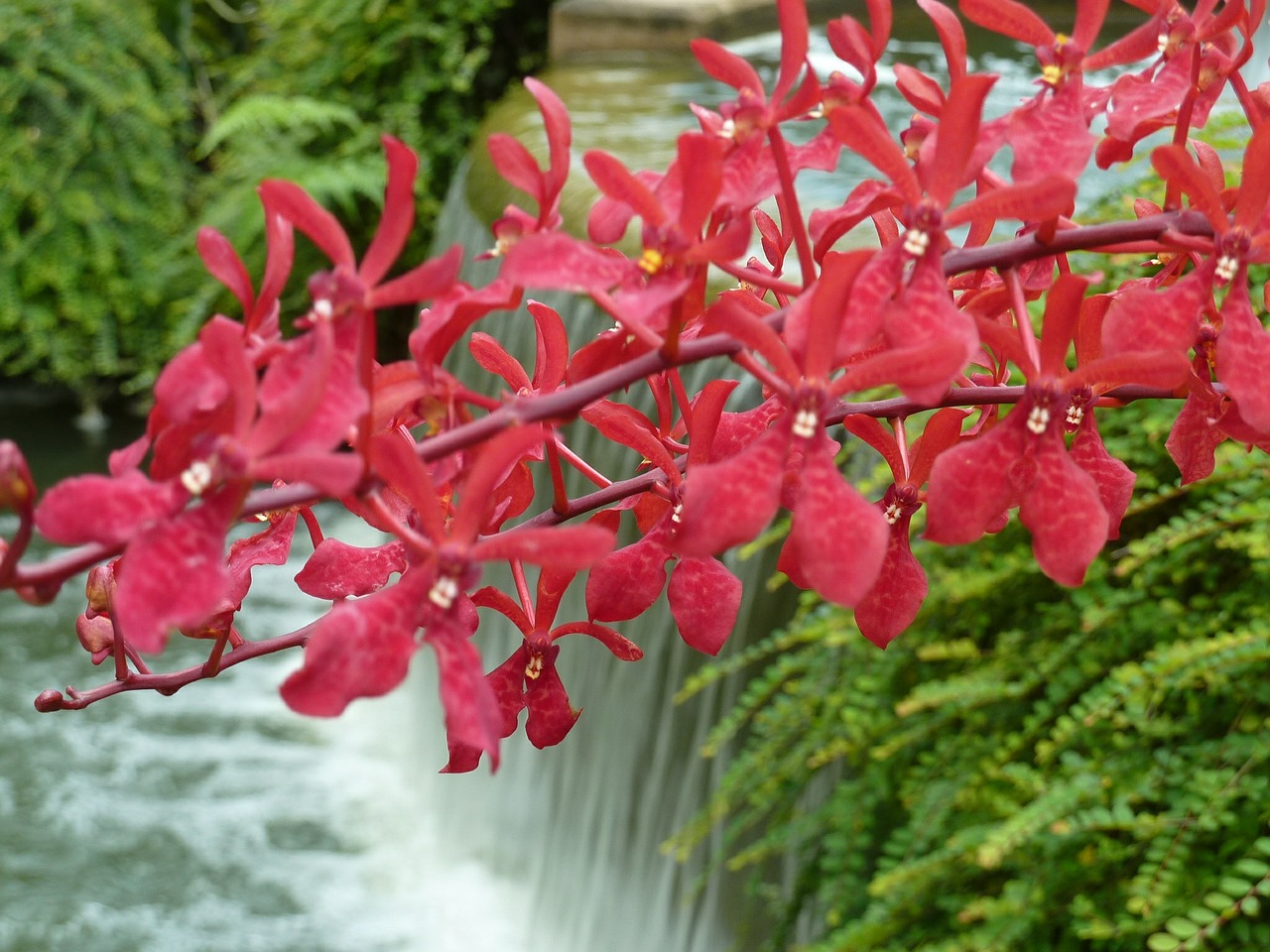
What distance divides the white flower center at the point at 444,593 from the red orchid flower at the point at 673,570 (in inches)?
3.3

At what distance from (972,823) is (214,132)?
3439 millimetres

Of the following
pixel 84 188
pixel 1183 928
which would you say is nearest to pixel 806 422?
pixel 1183 928

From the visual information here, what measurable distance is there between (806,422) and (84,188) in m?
4.65

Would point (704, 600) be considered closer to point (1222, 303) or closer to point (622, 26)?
point (1222, 303)

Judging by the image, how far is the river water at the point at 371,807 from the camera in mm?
2135

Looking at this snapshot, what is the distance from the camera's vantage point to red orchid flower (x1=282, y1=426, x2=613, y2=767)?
31 centimetres

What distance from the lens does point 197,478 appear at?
0.30 metres

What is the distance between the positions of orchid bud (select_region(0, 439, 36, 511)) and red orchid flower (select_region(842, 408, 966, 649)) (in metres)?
0.24

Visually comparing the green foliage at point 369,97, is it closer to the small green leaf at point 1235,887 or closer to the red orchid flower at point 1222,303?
the small green leaf at point 1235,887

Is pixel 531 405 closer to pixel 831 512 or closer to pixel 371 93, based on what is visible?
pixel 831 512

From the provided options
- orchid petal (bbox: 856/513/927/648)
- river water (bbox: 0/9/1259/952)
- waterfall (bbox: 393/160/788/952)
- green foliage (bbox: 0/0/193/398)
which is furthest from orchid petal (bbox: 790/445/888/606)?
green foliage (bbox: 0/0/193/398)

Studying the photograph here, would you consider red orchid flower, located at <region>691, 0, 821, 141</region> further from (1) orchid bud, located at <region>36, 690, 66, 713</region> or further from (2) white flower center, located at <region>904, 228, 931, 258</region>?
(1) orchid bud, located at <region>36, 690, 66, 713</region>

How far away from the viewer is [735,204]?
1.31 feet

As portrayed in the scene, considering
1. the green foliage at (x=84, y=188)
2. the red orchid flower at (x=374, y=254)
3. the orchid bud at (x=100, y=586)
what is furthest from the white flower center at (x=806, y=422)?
the green foliage at (x=84, y=188)
